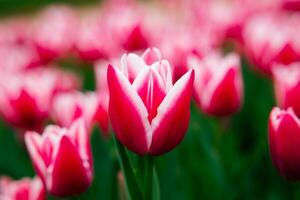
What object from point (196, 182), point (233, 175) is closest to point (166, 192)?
point (196, 182)

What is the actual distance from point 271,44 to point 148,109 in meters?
0.72

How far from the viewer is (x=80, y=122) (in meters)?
0.99

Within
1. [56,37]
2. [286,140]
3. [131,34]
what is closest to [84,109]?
[286,140]

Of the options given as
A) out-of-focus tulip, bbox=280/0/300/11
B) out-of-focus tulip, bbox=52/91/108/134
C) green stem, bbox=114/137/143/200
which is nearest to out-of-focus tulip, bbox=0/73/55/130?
out-of-focus tulip, bbox=52/91/108/134

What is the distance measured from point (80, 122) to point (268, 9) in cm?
170

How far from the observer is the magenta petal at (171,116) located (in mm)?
→ 854

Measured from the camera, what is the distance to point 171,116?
0.86 meters

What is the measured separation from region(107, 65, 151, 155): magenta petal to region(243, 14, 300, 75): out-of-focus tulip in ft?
2.29

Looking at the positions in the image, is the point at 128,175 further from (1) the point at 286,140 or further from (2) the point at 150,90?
(1) the point at 286,140

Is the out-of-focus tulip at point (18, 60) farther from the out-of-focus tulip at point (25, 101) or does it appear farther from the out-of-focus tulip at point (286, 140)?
the out-of-focus tulip at point (286, 140)

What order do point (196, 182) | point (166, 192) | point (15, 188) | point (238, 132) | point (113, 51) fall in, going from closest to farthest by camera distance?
point (15, 188), point (166, 192), point (196, 182), point (238, 132), point (113, 51)

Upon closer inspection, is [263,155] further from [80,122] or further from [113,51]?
[113,51]

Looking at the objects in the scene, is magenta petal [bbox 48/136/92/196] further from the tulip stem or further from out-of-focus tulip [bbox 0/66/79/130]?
out-of-focus tulip [bbox 0/66/79/130]

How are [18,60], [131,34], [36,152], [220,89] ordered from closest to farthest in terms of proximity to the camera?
1. [36,152]
2. [220,89]
3. [131,34]
4. [18,60]
